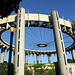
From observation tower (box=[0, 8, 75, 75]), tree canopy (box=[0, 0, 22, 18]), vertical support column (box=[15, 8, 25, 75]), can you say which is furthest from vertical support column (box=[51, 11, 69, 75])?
tree canopy (box=[0, 0, 22, 18])

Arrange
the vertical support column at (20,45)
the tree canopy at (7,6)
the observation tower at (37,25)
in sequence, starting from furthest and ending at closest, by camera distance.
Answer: the observation tower at (37,25) → the vertical support column at (20,45) → the tree canopy at (7,6)

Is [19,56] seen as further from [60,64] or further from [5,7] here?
[5,7]

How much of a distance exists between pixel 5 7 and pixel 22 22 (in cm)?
1688

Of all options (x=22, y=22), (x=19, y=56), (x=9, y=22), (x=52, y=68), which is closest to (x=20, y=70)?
(x=19, y=56)

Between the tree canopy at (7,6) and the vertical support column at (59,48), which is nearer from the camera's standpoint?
the tree canopy at (7,6)

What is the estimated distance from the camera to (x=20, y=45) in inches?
1090

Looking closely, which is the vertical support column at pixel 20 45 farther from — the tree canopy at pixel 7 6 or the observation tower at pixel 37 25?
the tree canopy at pixel 7 6

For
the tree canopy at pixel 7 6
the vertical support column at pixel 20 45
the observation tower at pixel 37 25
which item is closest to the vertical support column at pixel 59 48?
the observation tower at pixel 37 25

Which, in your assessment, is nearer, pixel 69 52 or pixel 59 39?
pixel 59 39

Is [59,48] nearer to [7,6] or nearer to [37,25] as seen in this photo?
[37,25]

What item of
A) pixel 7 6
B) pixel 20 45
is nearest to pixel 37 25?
pixel 20 45

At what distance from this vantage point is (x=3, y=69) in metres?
23.5

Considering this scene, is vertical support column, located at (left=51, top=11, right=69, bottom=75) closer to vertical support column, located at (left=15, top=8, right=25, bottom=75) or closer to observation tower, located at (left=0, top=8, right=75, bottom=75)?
observation tower, located at (left=0, top=8, right=75, bottom=75)

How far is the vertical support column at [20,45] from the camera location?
82.0 feet
